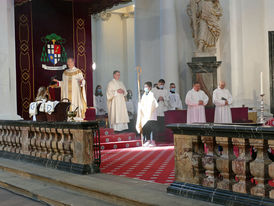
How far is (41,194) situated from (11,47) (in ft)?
28.9

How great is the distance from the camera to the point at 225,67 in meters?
17.5

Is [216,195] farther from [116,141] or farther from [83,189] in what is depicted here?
[116,141]

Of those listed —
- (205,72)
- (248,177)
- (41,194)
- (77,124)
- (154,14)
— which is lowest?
(41,194)

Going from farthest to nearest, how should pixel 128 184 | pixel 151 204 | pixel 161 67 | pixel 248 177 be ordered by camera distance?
pixel 161 67 < pixel 128 184 < pixel 151 204 < pixel 248 177

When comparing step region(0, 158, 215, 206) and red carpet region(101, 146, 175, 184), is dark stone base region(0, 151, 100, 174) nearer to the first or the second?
step region(0, 158, 215, 206)

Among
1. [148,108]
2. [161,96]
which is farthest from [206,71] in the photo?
[148,108]

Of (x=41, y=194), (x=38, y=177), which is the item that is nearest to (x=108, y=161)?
(x=38, y=177)

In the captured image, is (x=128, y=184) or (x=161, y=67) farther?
(x=161, y=67)

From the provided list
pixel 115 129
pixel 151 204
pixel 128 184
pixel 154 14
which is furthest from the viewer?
pixel 154 14

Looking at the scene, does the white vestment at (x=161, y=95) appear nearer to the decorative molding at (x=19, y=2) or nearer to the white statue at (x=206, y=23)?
the white statue at (x=206, y=23)

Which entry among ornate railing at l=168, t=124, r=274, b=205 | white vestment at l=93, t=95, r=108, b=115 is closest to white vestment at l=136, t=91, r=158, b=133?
ornate railing at l=168, t=124, r=274, b=205

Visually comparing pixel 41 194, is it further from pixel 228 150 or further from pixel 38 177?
pixel 228 150

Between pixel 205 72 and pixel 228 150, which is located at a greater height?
pixel 205 72

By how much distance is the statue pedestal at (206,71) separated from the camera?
1672cm
